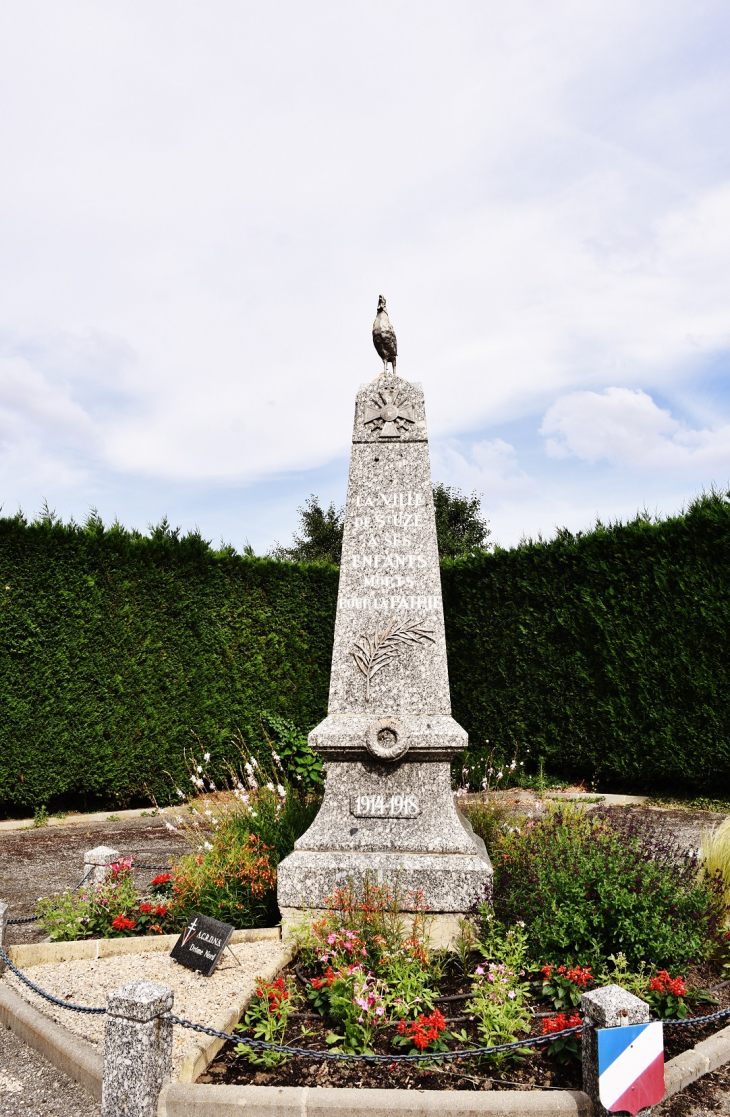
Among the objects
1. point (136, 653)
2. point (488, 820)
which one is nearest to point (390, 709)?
point (488, 820)

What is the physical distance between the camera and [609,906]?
11.1 ft

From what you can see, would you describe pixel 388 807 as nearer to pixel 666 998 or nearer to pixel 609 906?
pixel 609 906

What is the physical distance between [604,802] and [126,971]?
5.82 metres

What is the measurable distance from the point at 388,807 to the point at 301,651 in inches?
234

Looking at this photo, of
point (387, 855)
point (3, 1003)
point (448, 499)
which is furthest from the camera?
point (448, 499)

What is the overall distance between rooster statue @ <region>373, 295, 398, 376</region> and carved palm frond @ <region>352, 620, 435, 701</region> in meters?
1.82

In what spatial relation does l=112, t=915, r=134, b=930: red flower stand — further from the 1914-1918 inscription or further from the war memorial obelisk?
the 1914-1918 inscription

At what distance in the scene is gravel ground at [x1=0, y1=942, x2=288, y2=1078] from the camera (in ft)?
10.5

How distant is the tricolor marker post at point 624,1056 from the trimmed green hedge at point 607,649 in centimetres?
606

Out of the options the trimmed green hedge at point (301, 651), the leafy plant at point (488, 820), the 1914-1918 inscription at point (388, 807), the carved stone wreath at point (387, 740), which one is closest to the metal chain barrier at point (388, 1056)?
the 1914-1918 inscription at point (388, 807)

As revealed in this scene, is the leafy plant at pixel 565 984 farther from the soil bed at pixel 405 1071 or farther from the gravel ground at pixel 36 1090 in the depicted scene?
the gravel ground at pixel 36 1090

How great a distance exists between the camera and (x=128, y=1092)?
2.49 meters

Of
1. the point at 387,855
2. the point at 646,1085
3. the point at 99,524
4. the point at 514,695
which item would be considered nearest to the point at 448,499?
the point at 514,695

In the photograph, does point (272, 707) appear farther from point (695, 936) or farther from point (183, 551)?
point (695, 936)
